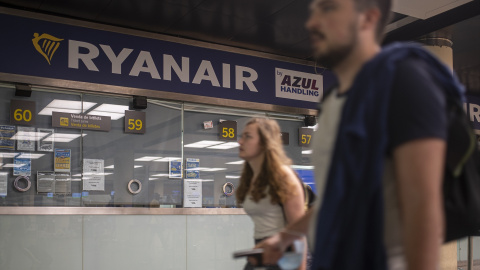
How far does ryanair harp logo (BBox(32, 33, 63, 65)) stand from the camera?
5.25 meters

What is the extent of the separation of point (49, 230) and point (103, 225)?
1.68 feet

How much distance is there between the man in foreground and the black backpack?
Result: 0.09 ft

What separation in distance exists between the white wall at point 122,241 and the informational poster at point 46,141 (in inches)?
25.4

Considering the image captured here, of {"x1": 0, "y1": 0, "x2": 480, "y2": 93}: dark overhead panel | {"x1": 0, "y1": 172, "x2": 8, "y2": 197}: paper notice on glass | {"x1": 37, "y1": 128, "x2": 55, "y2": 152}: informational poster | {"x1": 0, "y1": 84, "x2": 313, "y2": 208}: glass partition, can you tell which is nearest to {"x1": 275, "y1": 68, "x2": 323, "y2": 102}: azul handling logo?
{"x1": 0, "y1": 0, "x2": 480, "y2": 93}: dark overhead panel

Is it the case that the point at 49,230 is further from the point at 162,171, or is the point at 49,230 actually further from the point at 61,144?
the point at 162,171

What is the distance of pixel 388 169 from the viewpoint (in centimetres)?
101

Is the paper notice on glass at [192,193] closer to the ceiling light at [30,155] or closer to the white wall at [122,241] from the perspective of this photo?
the white wall at [122,241]

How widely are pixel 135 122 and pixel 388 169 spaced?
4.93m

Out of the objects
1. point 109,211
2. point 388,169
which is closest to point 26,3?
point 109,211

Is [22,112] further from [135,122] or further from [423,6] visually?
[423,6]

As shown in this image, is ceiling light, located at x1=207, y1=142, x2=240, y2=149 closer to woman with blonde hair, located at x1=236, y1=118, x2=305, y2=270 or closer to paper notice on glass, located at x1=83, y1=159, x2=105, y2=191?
paper notice on glass, located at x1=83, y1=159, x2=105, y2=191

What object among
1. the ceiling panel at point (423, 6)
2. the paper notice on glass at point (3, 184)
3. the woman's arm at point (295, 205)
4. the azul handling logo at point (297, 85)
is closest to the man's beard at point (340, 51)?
the woman's arm at point (295, 205)

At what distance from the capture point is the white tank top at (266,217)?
256cm

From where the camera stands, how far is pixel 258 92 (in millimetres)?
6508
